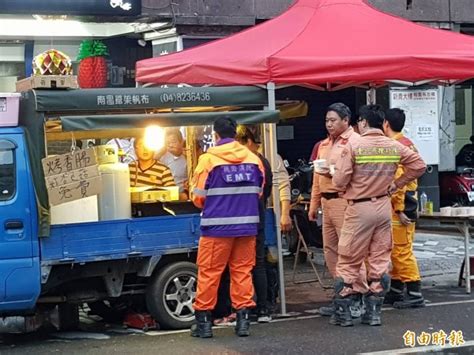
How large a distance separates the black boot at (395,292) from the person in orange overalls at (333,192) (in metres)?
0.82

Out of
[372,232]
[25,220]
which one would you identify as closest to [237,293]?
[372,232]

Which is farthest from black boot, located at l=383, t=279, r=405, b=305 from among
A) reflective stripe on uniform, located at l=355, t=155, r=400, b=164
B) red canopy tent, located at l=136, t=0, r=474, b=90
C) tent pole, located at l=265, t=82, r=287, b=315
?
red canopy tent, located at l=136, t=0, r=474, b=90

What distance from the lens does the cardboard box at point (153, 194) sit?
8.14m

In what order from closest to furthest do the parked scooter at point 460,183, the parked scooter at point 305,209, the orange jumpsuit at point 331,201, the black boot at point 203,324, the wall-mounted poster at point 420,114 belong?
the black boot at point 203,324 < the orange jumpsuit at point 331,201 < the parked scooter at point 305,209 < the wall-mounted poster at point 420,114 < the parked scooter at point 460,183

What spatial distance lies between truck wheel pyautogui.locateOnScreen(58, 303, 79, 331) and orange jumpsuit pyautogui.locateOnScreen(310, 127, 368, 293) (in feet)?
8.18

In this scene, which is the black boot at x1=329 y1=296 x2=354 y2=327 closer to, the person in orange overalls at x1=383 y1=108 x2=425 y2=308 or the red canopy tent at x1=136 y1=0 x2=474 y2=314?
the red canopy tent at x1=136 y1=0 x2=474 y2=314

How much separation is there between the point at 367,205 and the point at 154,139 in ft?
8.30

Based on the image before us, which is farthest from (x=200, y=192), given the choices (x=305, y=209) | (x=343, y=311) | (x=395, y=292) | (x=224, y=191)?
(x=305, y=209)

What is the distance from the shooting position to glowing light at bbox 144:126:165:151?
8.86 metres

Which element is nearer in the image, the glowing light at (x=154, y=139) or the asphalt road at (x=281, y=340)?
the asphalt road at (x=281, y=340)

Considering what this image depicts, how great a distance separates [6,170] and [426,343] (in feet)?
12.8

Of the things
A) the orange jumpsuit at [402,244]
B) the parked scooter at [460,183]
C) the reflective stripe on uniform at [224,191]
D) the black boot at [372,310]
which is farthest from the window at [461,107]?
the reflective stripe on uniform at [224,191]

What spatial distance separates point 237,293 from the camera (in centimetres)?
746

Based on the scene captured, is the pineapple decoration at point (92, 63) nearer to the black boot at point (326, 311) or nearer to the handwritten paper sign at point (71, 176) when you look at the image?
the handwritten paper sign at point (71, 176)
